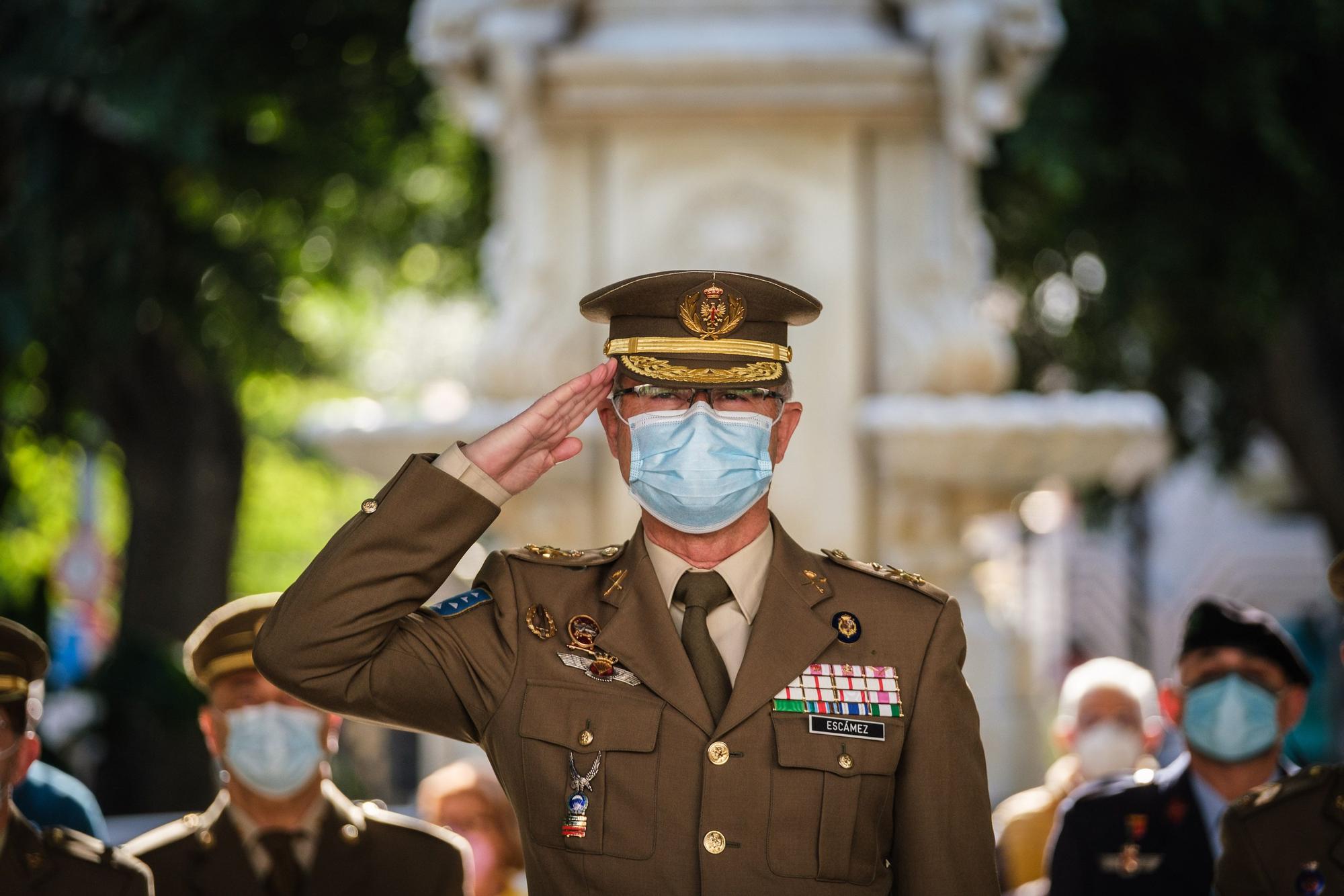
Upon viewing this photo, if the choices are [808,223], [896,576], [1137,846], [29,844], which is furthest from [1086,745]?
[29,844]

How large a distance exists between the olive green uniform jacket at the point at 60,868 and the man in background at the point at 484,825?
2033 millimetres

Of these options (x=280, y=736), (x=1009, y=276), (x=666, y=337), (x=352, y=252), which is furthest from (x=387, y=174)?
(x=666, y=337)

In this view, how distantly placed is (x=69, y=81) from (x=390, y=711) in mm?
6619

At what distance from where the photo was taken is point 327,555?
2.95 meters

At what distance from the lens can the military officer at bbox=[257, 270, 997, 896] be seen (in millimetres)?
2975

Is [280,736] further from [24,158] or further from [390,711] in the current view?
[24,158]

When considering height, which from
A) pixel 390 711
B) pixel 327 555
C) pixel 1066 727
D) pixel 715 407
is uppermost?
pixel 715 407

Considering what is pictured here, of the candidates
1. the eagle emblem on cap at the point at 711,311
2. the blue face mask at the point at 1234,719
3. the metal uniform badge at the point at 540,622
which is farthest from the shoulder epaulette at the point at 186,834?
the blue face mask at the point at 1234,719

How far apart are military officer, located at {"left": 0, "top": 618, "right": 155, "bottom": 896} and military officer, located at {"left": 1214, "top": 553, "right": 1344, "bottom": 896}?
2.07 meters

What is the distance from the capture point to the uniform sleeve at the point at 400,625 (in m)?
2.94

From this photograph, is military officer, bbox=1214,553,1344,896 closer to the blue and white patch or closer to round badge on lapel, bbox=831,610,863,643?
round badge on lapel, bbox=831,610,863,643

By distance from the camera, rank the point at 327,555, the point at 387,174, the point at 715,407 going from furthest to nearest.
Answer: the point at 387,174, the point at 715,407, the point at 327,555

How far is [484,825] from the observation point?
5.75 metres

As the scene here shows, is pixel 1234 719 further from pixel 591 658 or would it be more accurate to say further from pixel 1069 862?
pixel 591 658
